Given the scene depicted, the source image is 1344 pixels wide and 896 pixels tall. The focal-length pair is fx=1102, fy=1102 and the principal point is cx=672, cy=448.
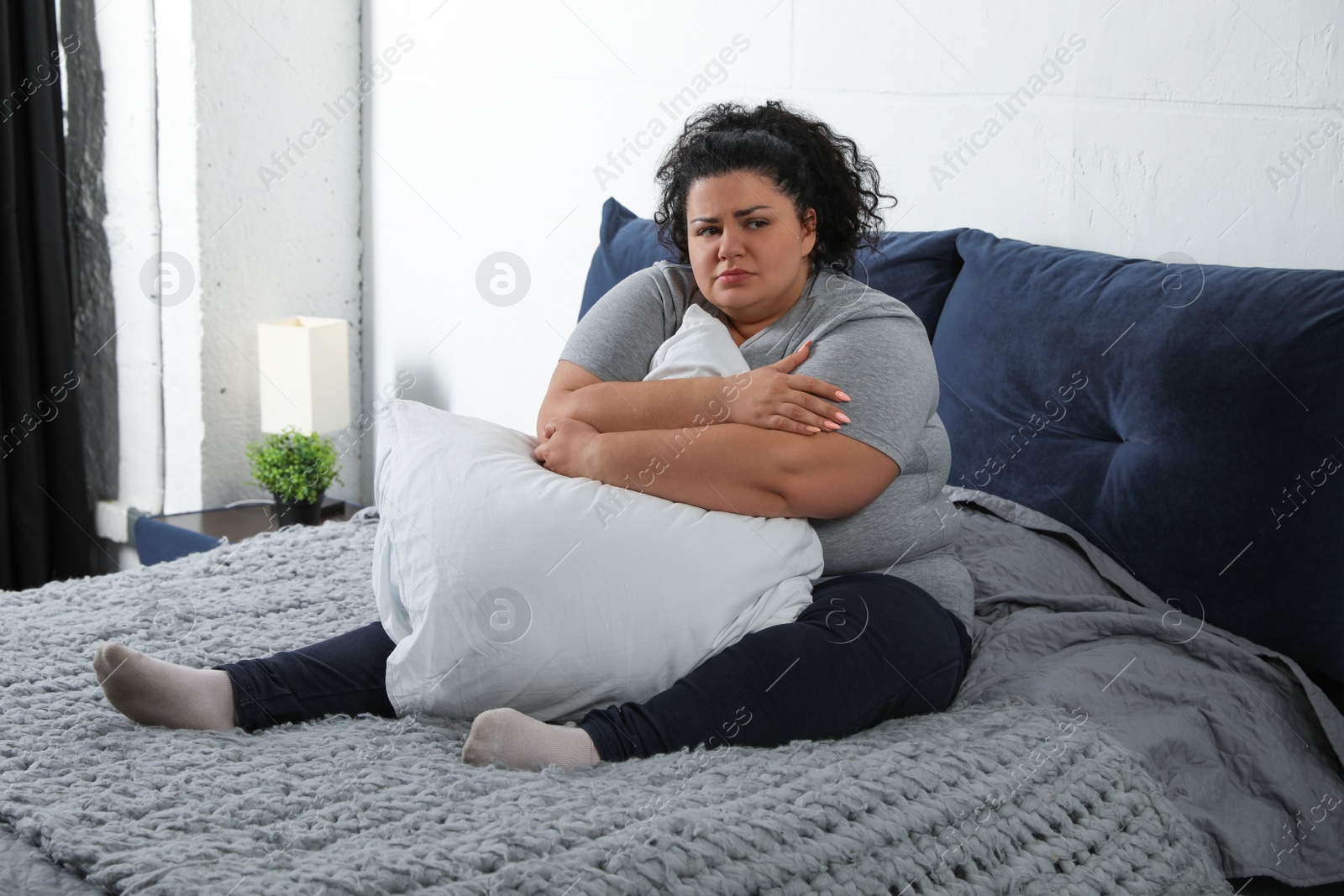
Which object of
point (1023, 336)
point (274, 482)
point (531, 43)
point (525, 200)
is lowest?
point (274, 482)

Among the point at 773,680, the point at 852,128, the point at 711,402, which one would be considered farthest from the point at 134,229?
the point at 773,680

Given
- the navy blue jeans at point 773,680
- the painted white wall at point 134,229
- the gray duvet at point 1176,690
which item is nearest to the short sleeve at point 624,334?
the navy blue jeans at point 773,680

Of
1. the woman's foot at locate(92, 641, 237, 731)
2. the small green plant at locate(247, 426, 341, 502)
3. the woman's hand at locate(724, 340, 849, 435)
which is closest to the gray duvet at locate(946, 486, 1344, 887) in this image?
the woman's hand at locate(724, 340, 849, 435)

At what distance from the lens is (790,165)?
58.3 inches

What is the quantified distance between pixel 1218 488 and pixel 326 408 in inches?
84.2

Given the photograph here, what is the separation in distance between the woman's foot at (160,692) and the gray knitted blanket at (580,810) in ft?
0.09

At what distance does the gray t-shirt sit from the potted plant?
139 centimetres

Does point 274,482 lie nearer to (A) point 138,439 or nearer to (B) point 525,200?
(A) point 138,439

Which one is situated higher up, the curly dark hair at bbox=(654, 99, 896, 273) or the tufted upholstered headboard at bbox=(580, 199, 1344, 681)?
the curly dark hair at bbox=(654, 99, 896, 273)

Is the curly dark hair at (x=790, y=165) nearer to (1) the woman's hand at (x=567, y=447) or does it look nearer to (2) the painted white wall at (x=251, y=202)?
(1) the woman's hand at (x=567, y=447)

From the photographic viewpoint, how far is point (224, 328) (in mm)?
2857

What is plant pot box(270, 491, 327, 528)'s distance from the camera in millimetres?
2697

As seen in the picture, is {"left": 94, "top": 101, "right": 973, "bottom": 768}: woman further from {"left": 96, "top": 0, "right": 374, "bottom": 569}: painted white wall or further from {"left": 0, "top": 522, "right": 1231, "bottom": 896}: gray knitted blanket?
{"left": 96, "top": 0, "right": 374, "bottom": 569}: painted white wall

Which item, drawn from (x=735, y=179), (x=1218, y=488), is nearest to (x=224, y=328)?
(x=735, y=179)
